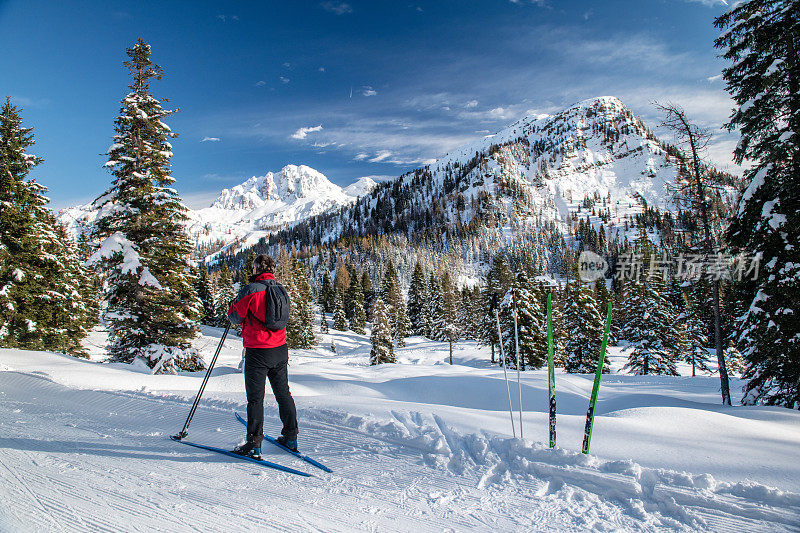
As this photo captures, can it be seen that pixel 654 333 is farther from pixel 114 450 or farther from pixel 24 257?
pixel 24 257

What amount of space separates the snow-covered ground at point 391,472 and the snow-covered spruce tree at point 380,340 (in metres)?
26.5

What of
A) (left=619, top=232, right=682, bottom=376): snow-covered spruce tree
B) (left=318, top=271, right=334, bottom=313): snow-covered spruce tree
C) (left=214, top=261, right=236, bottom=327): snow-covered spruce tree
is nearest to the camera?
(left=619, top=232, right=682, bottom=376): snow-covered spruce tree

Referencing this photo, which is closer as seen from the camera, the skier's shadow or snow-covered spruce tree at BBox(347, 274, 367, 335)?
the skier's shadow

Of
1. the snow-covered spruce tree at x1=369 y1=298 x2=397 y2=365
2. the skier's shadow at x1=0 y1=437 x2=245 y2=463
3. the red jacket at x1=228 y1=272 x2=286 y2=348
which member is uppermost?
the red jacket at x1=228 y1=272 x2=286 y2=348

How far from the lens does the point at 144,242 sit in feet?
46.6

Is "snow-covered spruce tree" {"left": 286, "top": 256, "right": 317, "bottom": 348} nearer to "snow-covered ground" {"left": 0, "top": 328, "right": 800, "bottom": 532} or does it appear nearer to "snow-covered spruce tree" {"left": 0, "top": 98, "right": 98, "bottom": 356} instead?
"snow-covered spruce tree" {"left": 0, "top": 98, "right": 98, "bottom": 356}

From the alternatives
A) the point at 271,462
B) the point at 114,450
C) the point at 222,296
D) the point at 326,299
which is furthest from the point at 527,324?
the point at 326,299

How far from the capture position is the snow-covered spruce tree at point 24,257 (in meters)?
14.9

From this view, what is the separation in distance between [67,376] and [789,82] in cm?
2023

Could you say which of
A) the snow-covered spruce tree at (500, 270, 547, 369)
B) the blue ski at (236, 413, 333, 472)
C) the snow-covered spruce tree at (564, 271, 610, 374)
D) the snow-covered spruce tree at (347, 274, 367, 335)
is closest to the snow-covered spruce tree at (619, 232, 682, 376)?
the snow-covered spruce tree at (564, 271, 610, 374)

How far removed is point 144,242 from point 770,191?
20835 millimetres

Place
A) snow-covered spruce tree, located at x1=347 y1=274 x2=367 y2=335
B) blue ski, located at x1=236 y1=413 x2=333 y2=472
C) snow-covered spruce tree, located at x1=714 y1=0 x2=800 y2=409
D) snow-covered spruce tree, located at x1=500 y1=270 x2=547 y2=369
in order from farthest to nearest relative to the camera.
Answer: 1. snow-covered spruce tree, located at x1=347 y1=274 x2=367 y2=335
2. snow-covered spruce tree, located at x1=500 y1=270 x2=547 y2=369
3. snow-covered spruce tree, located at x1=714 y1=0 x2=800 y2=409
4. blue ski, located at x1=236 y1=413 x2=333 y2=472

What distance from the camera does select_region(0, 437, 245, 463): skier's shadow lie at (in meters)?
4.21

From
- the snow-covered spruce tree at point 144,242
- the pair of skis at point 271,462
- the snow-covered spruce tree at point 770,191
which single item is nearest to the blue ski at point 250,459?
the pair of skis at point 271,462
